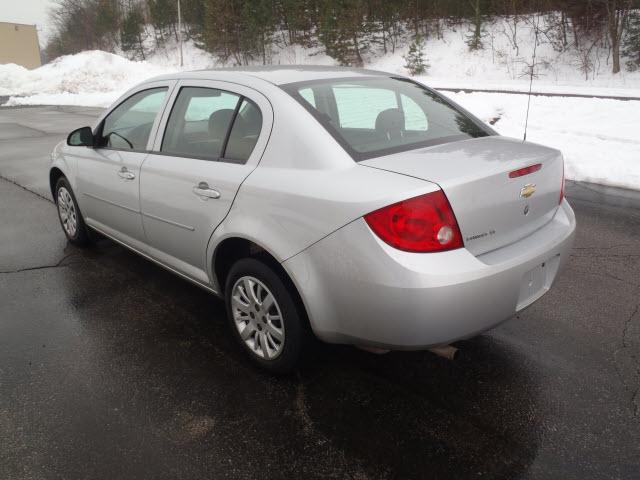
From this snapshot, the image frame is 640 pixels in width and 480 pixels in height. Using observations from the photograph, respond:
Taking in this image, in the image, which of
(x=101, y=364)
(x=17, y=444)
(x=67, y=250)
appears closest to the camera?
(x=17, y=444)

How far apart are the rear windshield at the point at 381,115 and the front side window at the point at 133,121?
1234mm

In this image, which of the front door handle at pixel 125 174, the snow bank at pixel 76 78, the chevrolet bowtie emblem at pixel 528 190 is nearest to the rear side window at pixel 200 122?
the front door handle at pixel 125 174

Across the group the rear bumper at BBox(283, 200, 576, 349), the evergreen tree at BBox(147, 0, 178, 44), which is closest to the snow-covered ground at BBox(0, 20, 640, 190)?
the rear bumper at BBox(283, 200, 576, 349)

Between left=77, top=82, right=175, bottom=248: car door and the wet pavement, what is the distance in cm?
56

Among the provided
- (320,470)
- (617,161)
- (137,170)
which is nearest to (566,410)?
(320,470)

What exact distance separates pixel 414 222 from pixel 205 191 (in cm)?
129

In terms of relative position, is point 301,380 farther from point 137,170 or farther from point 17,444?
point 137,170

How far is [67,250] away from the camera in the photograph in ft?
16.6

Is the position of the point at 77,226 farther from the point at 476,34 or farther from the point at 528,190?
the point at 476,34

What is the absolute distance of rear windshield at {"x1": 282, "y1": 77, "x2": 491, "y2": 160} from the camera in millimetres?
2766

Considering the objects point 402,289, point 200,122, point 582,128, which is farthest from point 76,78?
point 402,289

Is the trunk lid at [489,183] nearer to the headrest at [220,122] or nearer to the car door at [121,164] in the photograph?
the headrest at [220,122]

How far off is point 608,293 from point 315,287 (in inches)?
101

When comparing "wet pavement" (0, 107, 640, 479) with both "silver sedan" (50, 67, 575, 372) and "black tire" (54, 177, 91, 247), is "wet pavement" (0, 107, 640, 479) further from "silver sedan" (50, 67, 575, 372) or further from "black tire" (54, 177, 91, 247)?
"black tire" (54, 177, 91, 247)
